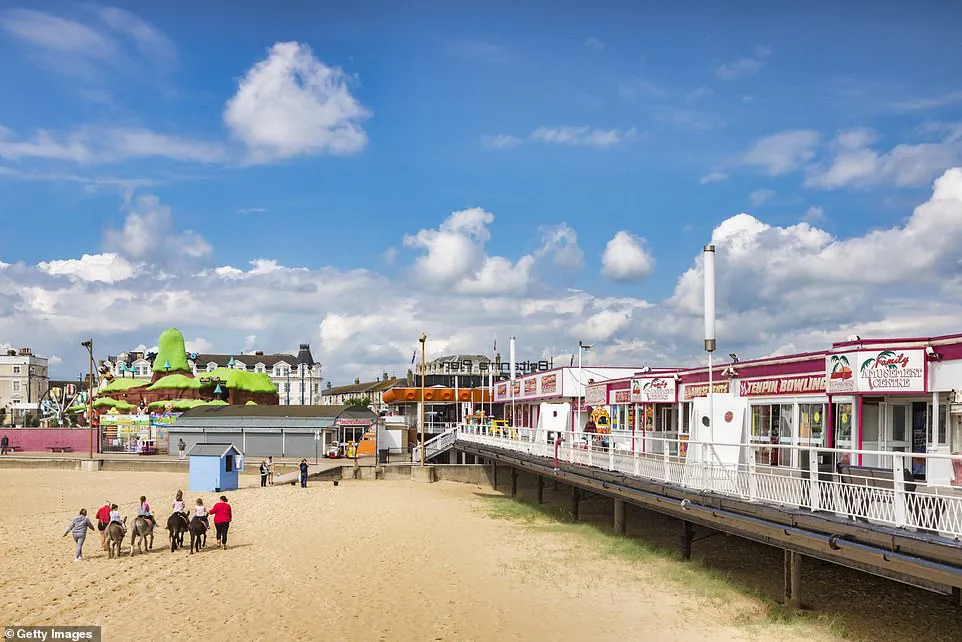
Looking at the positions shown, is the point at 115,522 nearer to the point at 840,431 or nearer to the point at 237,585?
the point at 237,585

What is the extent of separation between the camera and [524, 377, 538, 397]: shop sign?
49562 mm

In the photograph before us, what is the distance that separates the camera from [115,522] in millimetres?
21828

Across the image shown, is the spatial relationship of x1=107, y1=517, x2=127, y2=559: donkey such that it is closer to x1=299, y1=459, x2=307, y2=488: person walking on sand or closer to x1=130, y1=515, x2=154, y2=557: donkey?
x1=130, y1=515, x2=154, y2=557: donkey

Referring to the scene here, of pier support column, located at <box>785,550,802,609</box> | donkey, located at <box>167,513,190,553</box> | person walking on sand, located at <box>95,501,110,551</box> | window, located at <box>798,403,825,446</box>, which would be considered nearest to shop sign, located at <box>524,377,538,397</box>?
window, located at <box>798,403,825,446</box>

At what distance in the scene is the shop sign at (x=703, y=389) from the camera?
87.0 ft

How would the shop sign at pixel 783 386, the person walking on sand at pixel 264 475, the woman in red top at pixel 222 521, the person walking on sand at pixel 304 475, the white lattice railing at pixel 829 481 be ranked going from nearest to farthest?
the white lattice railing at pixel 829 481 < the shop sign at pixel 783 386 < the woman in red top at pixel 222 521 < the person walking on sand at pixel 304 475 < the person walking on sand at pixel 264 475

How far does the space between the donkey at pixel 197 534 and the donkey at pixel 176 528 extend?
46cm

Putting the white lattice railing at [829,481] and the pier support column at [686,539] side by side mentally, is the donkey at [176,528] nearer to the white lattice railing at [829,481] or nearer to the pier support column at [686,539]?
the white lattice railing at [829,481]

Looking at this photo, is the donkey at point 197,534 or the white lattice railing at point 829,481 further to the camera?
the donkey at point 197,534

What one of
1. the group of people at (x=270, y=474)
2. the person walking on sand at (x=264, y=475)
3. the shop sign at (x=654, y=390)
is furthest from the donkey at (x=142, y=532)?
the person walking on sand at (x=264, y=475)

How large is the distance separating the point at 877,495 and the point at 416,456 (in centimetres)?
3971

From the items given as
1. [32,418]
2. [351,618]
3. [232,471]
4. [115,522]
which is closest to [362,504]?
[232,471]

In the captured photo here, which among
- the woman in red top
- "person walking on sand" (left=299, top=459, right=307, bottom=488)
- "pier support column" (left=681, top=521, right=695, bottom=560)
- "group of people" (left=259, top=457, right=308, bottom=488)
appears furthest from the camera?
"group of people" (left=259, top=457, right=308, bottom=488)

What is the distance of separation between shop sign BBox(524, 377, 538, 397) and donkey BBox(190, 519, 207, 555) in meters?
28.2
